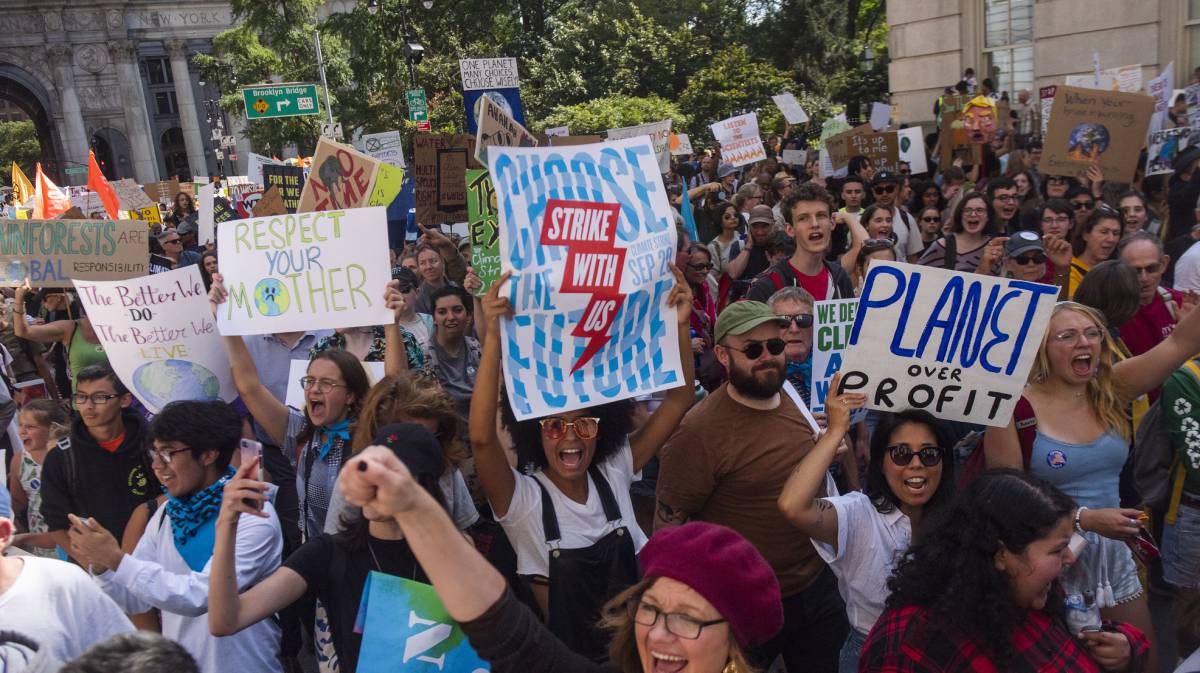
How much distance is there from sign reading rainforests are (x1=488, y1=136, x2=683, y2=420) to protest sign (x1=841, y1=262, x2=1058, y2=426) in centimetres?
79

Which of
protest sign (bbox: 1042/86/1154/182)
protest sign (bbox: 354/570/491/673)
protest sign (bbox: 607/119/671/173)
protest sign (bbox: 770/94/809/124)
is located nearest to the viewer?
protest sign (bbox: 354/570/491/673)

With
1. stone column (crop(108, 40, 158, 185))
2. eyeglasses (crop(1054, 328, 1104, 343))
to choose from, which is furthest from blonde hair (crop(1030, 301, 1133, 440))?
stone column (crop(108, 40, 158, 185))

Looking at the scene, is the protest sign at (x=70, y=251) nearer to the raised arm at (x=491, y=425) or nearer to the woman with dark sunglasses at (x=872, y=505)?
the raised arm at (x=491, y=425)

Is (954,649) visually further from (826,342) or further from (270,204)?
(270,204)

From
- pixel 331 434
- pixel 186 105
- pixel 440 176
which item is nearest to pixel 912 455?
pixel 331 434

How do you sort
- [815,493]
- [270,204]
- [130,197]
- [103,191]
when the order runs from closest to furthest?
1. [815,493]
2. [270,204]
3. [103,191]
4. [130,197]

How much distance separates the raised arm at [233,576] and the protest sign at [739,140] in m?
11.1

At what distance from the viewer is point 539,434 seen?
348cm

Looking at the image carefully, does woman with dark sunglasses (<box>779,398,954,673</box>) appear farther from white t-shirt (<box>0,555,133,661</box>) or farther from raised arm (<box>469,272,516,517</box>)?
white t-shirt (<box>0,555,133,661</box>)

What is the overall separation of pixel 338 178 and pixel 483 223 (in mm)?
957

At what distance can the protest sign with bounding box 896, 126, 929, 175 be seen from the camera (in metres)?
11.8

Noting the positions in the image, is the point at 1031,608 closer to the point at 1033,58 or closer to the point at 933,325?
the point at 933,325

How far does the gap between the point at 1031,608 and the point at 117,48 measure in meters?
68.8

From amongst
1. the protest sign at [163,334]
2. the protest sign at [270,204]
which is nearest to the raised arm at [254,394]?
the protest sign at [163,334]
